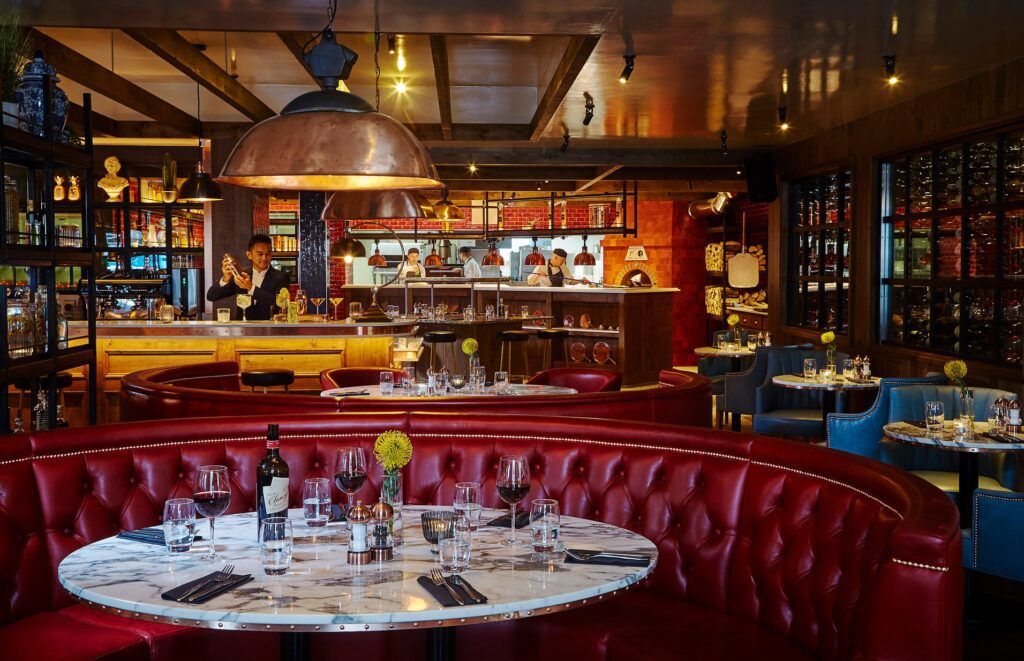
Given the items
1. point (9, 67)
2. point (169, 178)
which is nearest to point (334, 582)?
point (9, 67)

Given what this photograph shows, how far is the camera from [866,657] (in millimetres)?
2213

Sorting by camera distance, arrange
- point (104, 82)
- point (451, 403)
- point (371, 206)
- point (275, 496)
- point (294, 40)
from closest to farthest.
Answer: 1. point (275, 496)
2. point (451, 403)
3. point (371, 206)
4. point (294, 40)
5. point (104, 82)

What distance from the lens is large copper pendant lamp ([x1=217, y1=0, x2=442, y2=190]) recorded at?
2551 millimetres

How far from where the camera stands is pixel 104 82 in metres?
8.09

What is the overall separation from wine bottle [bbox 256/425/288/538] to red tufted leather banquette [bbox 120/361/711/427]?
65.2 inches

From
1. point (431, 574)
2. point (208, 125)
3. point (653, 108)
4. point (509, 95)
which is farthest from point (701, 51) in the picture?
point (208, 125)

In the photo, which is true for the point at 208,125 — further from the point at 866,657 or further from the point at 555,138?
the point at 866,657

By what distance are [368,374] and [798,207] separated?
6.43 meters

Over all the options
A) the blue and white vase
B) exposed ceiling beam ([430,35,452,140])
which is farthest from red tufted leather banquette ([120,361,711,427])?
exposed ceiling beam ([430,35,452,140])

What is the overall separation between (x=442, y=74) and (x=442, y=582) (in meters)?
5.96

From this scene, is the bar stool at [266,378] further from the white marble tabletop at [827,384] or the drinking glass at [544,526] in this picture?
the drinking glass at [544,526]

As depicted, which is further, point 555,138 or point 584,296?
point 584,296

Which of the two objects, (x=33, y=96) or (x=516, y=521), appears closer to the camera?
(x=516, y=521)

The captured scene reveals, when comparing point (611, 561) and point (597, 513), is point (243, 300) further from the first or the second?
point (611, 561)
